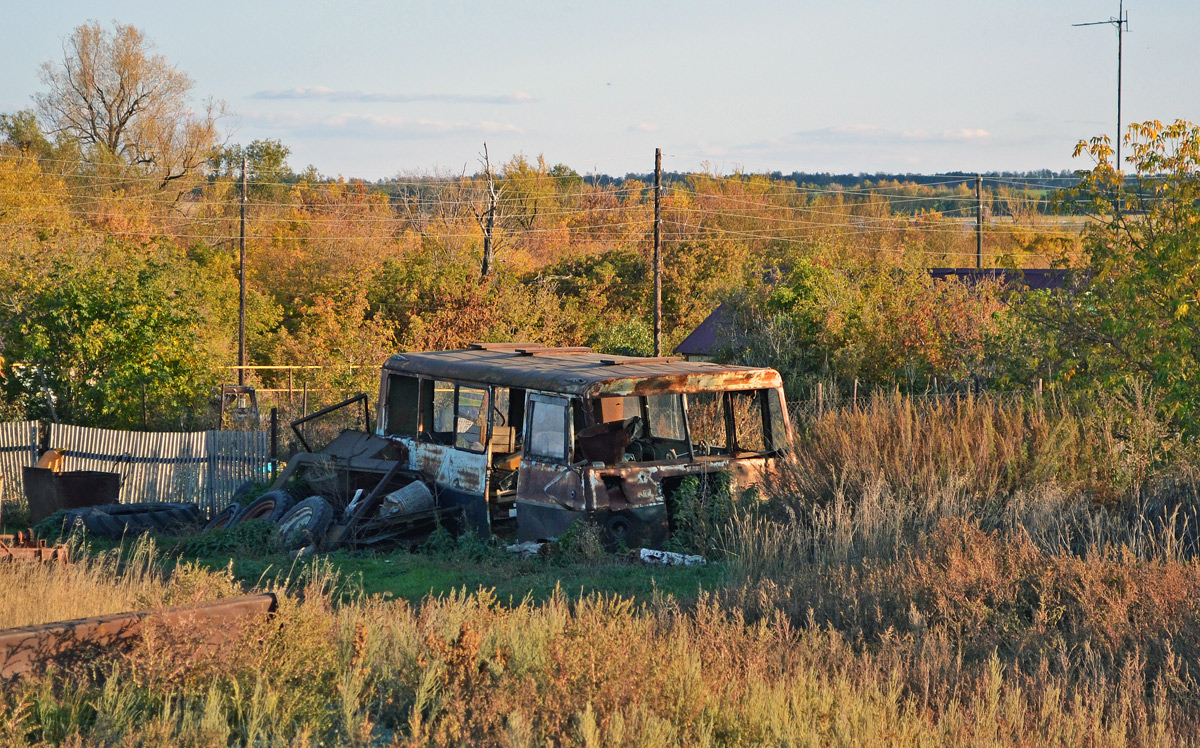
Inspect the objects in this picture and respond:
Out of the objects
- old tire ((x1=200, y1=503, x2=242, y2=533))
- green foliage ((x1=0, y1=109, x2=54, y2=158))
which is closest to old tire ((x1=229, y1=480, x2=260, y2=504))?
old tire ((x1=200, y1=503, x2=242, y2=533))

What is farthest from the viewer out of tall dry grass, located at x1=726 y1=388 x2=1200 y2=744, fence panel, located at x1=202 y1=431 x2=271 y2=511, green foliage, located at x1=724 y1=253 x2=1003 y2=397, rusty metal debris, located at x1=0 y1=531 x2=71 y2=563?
green foliage, located at x1=724 y1=253 x2=1003 y2=397

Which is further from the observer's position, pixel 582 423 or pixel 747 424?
pixel 747 424

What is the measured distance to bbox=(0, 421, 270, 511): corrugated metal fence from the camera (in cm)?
1700

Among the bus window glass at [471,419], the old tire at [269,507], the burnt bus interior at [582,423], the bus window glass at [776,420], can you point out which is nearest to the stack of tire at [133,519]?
the old tire at [269,507]

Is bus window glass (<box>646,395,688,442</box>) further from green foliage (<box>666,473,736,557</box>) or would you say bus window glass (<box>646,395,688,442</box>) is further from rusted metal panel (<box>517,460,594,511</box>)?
rusted metal panel (<box>517,460,594,511</box>)

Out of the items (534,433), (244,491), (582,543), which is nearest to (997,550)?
(582,543)

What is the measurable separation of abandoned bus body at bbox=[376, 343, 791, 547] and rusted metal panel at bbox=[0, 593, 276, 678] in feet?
15.8

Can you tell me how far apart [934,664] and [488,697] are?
2.66 metres

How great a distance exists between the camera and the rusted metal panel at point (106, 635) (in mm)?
5293

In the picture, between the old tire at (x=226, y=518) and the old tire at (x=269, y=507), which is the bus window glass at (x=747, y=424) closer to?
the old tire at (x=269, y=507)

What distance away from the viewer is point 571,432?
10422 mm

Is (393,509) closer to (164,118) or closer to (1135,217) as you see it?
(1135,217)

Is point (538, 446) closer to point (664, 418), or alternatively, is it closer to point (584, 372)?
point (584, 372)

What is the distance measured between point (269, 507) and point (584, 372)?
4865 millimetres
